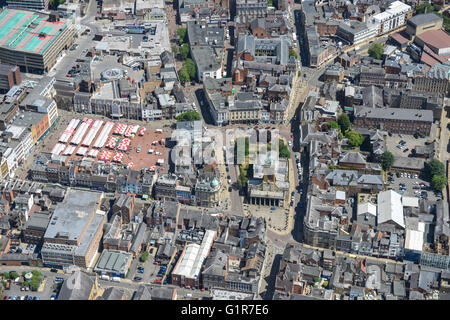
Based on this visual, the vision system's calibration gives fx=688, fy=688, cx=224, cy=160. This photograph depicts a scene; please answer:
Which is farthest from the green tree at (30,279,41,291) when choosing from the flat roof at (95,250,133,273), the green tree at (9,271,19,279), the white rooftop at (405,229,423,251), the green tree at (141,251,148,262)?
the white rooftop at (405,229,423,251)

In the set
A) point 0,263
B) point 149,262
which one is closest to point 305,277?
point 149,262

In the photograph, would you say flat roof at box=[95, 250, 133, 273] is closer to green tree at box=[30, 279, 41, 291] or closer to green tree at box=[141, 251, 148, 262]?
green tree at box=[141, 251, 148, 262]

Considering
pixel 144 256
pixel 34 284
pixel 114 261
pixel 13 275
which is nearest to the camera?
pixel 34 284

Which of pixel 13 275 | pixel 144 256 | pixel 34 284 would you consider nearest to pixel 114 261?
pixel 144 256

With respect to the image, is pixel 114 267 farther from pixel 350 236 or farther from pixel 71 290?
pixel 350 236

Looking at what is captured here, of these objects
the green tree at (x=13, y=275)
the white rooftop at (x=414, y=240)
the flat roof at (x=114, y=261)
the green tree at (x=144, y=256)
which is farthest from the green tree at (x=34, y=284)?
the white rooftop at (x=414, y=240)

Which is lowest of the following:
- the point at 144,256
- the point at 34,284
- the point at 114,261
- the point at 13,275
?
the point at 34,284

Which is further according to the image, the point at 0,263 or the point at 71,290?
the point at 0,263

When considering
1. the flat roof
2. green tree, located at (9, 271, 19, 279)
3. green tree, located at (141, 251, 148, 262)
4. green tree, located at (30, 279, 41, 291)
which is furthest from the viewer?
green tree, located at (141, 251, 148, 262)

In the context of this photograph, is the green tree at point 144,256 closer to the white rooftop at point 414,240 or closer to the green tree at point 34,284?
the green tree at point 34,284

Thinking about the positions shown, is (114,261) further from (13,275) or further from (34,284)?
→ (13,275)

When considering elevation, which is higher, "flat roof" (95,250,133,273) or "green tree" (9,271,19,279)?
"flat roof" (95,250,133,273)
